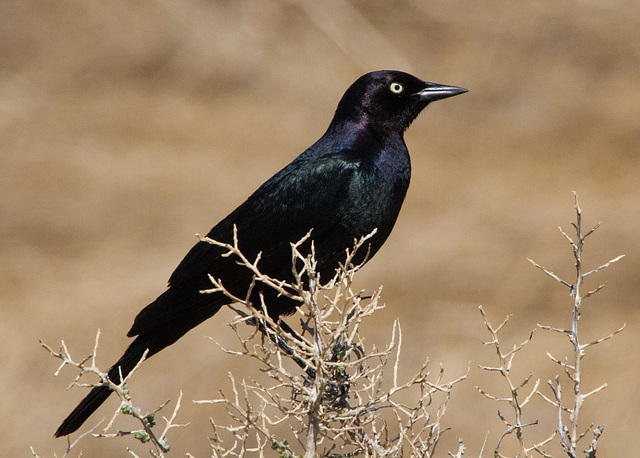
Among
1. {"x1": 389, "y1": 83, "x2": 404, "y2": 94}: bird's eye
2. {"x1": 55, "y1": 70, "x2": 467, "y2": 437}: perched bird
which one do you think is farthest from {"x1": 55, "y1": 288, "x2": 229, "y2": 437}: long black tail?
{"x1": 389, "y1": 83, "x2": 404, "y2": 94}: bird's eye

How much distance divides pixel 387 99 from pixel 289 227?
3.12ft

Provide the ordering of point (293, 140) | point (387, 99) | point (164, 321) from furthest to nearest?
point (293, 140), point (387, 99), point (164, 321)

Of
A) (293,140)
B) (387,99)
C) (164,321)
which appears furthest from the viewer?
(293,140)

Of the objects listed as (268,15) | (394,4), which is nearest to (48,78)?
(268,15)

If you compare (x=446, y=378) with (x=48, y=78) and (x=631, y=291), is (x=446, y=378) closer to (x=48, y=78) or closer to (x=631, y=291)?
(x=631, y=291)

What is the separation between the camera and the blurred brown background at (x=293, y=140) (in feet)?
32.6

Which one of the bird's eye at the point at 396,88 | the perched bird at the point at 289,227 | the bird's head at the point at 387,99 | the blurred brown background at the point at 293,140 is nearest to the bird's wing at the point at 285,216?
the perched bird at the point at 289,227

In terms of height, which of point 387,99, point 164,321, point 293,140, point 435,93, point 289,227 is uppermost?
point 293,140

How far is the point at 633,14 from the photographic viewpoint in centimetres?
1126

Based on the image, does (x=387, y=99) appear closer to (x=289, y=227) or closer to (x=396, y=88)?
(x=396, y=88)

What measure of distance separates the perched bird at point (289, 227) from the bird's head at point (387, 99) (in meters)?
0.14

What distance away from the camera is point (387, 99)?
4309mm

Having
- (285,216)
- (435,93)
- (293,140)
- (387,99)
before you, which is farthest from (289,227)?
(293,140)

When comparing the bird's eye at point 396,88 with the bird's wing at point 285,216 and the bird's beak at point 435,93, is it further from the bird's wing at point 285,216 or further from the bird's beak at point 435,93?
the bird's wing at point 285,216
